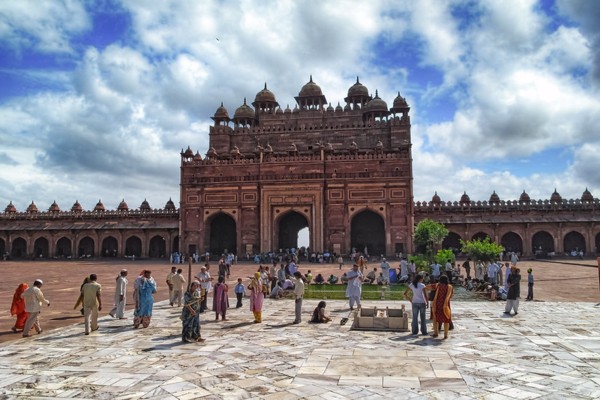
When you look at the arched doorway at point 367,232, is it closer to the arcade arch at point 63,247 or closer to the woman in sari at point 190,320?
the arcade arch at point 63,247

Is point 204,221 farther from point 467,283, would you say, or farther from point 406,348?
point 406,348

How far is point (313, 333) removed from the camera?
8.84 meters

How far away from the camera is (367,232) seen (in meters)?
36.5

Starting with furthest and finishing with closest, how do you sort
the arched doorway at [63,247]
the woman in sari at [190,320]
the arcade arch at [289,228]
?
the arched doorway at [63,247] → the arcade arch at [289,228] → the woman in sari at [190,320]

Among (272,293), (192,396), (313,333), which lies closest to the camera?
(192,396)

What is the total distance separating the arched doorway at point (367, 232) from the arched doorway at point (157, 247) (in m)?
15.6

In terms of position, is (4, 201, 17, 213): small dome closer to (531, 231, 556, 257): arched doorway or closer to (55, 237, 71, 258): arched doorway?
(55, 237, 71, 258): arched doorway

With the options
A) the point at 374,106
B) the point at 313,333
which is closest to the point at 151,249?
the point at 374,106

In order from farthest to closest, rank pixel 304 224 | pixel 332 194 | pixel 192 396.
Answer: pixel 304 224 → pixel 332 194 → pixel 192 396

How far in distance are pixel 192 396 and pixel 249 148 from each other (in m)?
36.9

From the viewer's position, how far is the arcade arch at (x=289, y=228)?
36781 millimetres

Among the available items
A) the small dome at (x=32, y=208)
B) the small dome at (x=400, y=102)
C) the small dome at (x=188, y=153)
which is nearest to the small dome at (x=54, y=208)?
the small dome at (x=32, y=208)

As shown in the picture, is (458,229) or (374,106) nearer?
(458,229)

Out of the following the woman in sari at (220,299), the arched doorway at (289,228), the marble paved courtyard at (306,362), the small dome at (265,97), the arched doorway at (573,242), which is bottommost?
the marble paved courtyard at (306,362)
